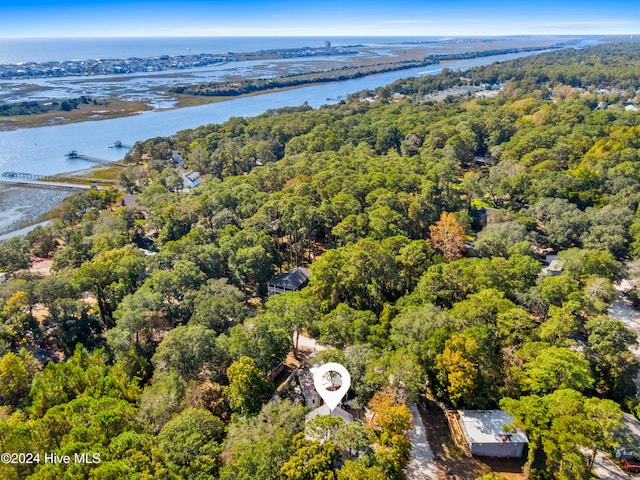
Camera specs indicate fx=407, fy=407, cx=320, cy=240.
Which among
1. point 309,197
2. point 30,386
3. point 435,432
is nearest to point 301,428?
point 435,432

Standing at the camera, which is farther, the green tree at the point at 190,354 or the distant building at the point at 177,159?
the distant building at the point at 177,159

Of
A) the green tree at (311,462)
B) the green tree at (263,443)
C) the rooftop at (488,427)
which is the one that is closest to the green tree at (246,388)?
the green tree at (263,443)

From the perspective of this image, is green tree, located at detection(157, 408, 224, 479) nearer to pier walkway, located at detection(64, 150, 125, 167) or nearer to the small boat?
pier walkway, located at detection(64, 150, 125, 167)

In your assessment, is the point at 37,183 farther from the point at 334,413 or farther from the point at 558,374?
the point at 558,374

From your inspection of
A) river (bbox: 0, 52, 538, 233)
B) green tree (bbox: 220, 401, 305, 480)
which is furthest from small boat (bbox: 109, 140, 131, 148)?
green tree (bbox: 220, 401, 305, 480)

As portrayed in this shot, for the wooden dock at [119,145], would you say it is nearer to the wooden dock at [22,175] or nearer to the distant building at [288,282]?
the wooden dock at [22,175]

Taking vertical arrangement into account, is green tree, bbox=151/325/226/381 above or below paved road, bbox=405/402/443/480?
above
